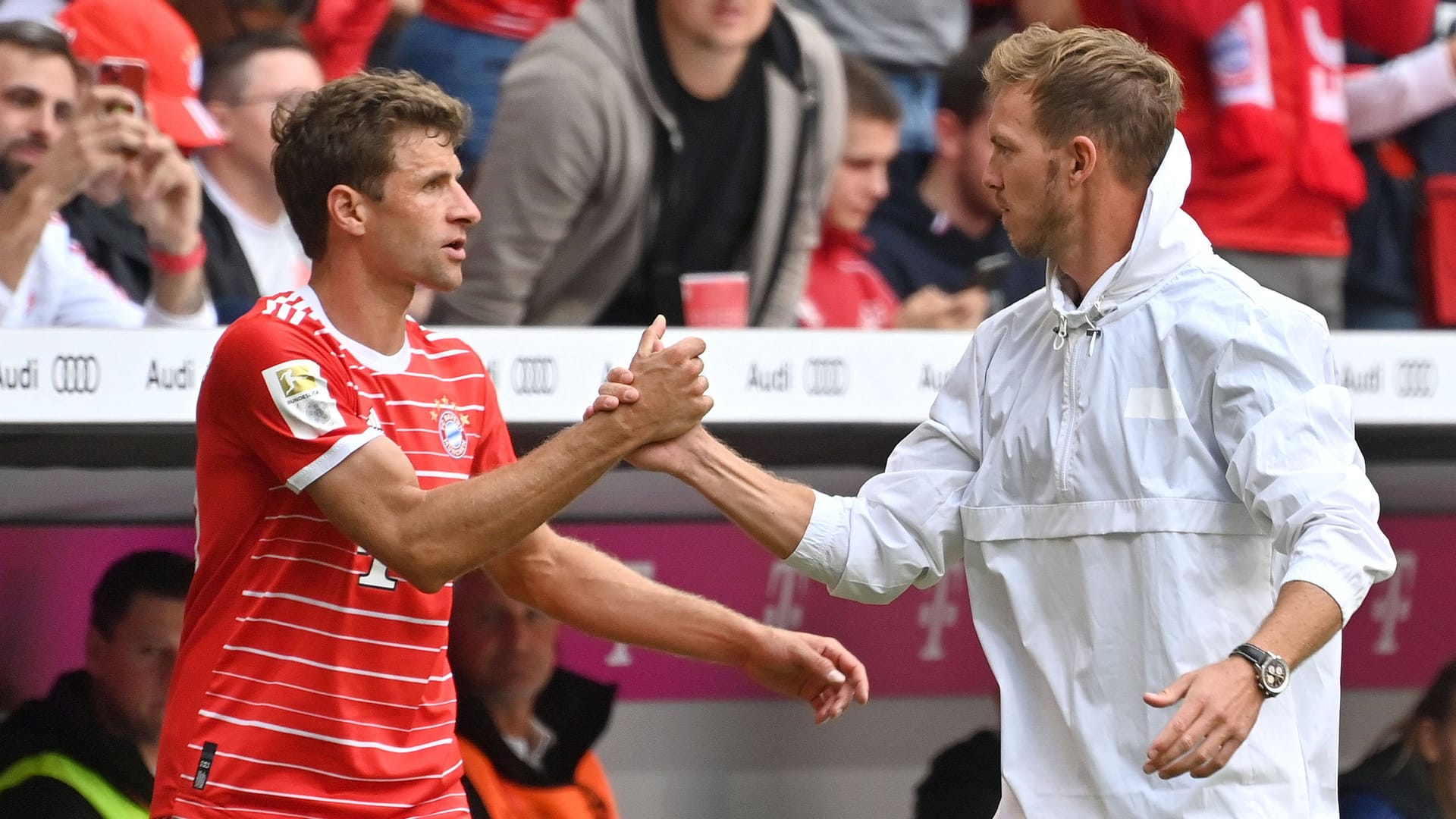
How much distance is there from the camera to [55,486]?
427cm

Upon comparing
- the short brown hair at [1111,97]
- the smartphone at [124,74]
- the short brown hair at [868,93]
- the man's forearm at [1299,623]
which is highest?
the short brown hair at [868,93]

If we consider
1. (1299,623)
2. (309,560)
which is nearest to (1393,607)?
(1299,623)

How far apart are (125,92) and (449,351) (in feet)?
5.25

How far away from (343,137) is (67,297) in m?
A: 1.61

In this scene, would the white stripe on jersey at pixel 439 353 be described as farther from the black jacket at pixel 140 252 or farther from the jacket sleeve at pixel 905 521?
the black jacket at pixel 140 252

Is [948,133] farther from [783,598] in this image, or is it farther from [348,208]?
[348,208]

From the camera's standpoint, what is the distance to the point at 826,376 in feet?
15.0

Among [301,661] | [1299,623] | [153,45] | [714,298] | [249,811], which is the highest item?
[153,45]

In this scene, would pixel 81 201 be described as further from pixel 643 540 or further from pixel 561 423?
pixel 643 540

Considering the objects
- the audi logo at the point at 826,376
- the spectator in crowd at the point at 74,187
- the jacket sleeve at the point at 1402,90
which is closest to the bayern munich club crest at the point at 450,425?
the spectator in crowd at the point at 74,187

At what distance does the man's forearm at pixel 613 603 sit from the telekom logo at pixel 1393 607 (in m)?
2.70

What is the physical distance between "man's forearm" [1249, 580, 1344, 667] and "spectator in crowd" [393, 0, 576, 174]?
2.83 metres

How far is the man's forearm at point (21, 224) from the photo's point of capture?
4.11 meters

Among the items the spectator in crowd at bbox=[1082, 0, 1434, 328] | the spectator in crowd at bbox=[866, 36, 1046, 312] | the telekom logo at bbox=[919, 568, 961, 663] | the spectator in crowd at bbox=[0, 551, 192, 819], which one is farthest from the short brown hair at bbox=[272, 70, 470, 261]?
the spectator in crowd at bbox=[1082, 0, 1434, 328]
